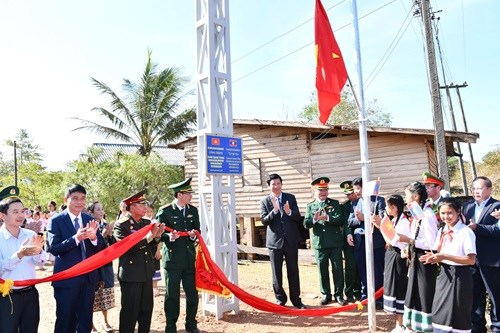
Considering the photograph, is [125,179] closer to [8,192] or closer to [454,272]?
[8,192]

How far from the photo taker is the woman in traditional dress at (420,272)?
4605 mm

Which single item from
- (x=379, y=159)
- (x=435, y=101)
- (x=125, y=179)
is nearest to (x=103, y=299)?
(x=379, y=159)

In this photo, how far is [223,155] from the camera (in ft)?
21.2

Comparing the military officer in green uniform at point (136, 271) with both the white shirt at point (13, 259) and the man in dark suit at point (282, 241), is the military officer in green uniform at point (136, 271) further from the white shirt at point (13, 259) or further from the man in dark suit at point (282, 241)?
the man in dark suit at point (282, 241)

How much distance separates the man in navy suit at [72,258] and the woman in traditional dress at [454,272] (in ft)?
12.2

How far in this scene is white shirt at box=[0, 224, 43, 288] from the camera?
3.99 metres

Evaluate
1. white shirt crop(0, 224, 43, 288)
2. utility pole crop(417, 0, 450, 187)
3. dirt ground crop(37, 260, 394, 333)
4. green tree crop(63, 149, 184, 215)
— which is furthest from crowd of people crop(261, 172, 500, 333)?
green tree crop(63, 149, 184, 215)

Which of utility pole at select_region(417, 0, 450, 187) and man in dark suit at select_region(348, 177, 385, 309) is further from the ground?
utility pole at select_region(417, 0, 450, 187)

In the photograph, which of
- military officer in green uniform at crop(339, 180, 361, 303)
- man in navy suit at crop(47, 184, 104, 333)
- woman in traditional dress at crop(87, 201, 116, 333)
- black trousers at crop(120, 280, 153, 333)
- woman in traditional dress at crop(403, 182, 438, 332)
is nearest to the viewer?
man in navy suit at crop(47, 184, 104, 333)

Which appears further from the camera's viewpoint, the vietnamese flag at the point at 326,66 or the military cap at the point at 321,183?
the military cap at the point at 321,183

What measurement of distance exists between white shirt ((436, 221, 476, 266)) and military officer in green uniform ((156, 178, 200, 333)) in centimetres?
323

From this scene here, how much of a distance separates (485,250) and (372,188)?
162 cm

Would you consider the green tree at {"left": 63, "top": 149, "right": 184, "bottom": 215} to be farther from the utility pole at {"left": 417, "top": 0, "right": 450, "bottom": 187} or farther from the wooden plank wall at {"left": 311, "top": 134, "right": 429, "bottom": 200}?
the utility pole at {"left": 417, "top": 0, "right": 450, "bottom": 187}

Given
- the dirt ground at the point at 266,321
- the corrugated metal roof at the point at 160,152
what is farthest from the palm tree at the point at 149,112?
the dirt ground at the point at 266,321
